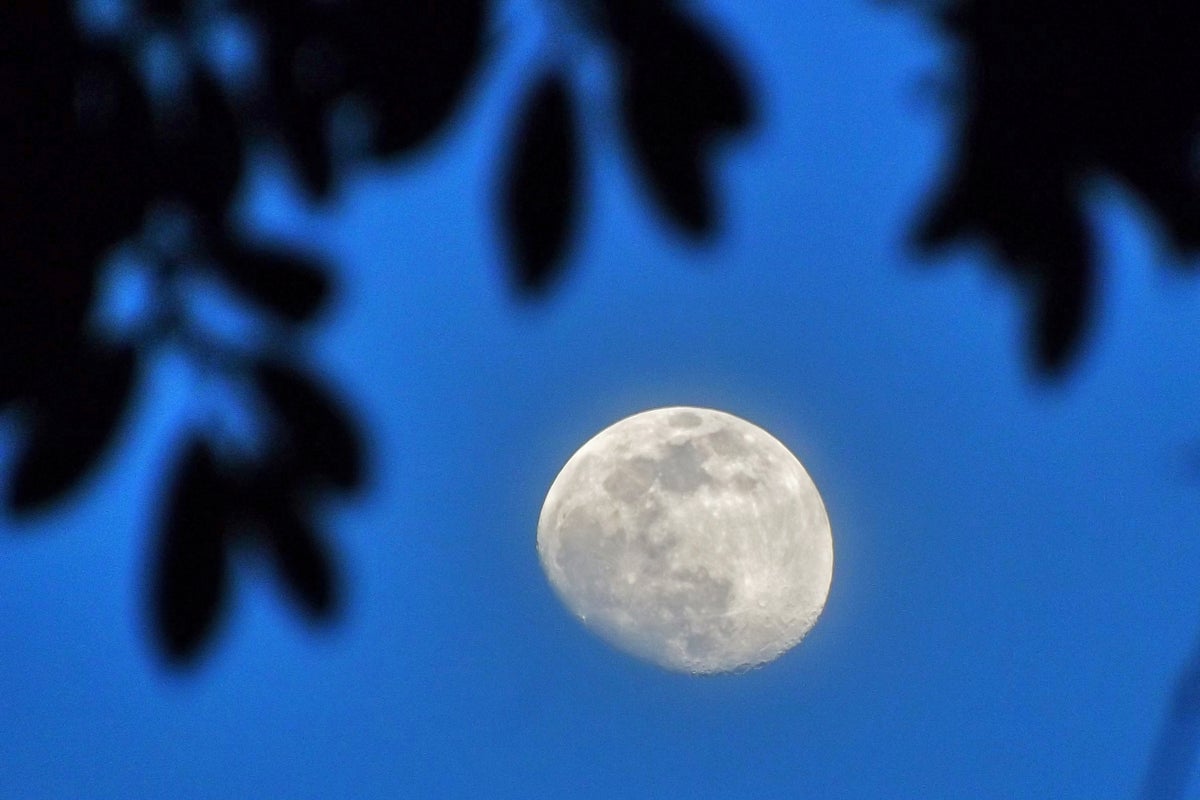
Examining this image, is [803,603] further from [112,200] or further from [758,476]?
[112,200]

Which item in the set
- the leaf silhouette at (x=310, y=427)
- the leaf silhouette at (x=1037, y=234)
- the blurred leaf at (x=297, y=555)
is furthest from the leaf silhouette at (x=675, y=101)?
the blurred leaf at (x=297, y=555)

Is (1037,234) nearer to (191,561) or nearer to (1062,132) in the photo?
(1062,132)

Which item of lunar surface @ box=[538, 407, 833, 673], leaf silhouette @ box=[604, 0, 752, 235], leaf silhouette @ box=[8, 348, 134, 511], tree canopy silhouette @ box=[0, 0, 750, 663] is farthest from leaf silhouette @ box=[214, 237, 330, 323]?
lunar surface @ box=[538, 407, 833, 673]

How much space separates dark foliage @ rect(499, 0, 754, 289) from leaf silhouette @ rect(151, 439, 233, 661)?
1.35ft

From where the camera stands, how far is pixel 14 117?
4.96 ft

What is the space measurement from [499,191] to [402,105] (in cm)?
23

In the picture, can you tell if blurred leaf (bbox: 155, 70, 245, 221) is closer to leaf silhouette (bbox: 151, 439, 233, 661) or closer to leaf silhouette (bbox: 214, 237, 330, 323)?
leaf silhouette (bbox: 214, 237, 330, 323)

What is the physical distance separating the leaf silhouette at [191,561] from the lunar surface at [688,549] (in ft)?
8.58

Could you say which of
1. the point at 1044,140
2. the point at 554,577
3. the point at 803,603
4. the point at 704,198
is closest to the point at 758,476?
the point at 803,603

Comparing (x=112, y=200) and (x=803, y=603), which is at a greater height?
(x=803, y=603)

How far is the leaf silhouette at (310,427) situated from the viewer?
1.32 metres

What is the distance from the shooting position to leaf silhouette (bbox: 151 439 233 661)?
4.16 ft

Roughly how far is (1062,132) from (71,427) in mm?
1279

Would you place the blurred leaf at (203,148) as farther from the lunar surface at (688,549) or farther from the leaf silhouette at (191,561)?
the lunar surface at (688,549)
